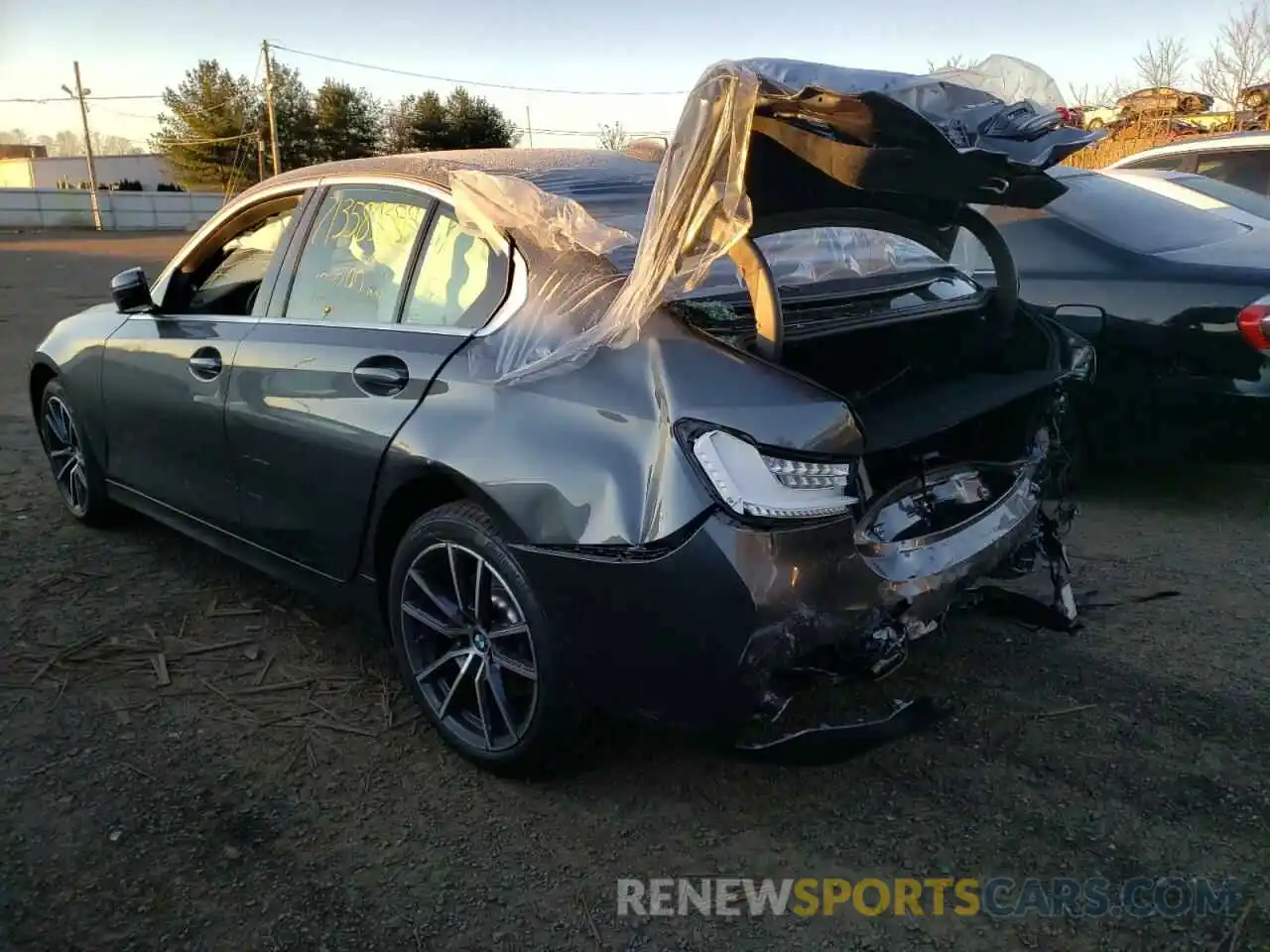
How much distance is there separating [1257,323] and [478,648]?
3.47 m

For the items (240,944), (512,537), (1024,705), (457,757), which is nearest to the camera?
(240,944)

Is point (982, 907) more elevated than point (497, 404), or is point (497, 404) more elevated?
point (497, 404)

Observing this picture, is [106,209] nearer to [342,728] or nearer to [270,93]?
[270,93]

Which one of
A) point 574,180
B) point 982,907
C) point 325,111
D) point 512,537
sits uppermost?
point 325,111

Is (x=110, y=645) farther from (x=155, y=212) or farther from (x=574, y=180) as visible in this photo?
(x=155, y=212)

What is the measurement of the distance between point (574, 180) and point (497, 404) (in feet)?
2.96

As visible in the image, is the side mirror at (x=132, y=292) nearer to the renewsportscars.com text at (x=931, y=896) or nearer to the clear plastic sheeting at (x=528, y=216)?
the clear plastic sheeting at (x=528, y=216)

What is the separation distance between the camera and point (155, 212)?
152 feet

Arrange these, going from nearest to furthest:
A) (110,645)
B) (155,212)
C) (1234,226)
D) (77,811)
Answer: (77,811) < (110,645) < (1234,226) < (155,212)

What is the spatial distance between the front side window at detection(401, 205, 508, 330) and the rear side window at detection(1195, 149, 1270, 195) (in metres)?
6.61

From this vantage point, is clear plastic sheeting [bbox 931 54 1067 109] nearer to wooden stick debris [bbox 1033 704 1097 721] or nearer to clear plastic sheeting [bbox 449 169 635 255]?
clear plastic sheeting [bbox 449 169 635 255]

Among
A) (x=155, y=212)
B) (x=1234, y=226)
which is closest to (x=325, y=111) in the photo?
(x=155, y=212)

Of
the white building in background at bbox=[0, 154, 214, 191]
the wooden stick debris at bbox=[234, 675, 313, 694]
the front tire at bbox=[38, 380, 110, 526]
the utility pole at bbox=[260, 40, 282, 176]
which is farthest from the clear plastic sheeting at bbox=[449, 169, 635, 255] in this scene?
the white building in background at bbox=[0, 154, 214, 191]

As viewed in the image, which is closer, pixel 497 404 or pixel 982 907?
pixel 982 907
